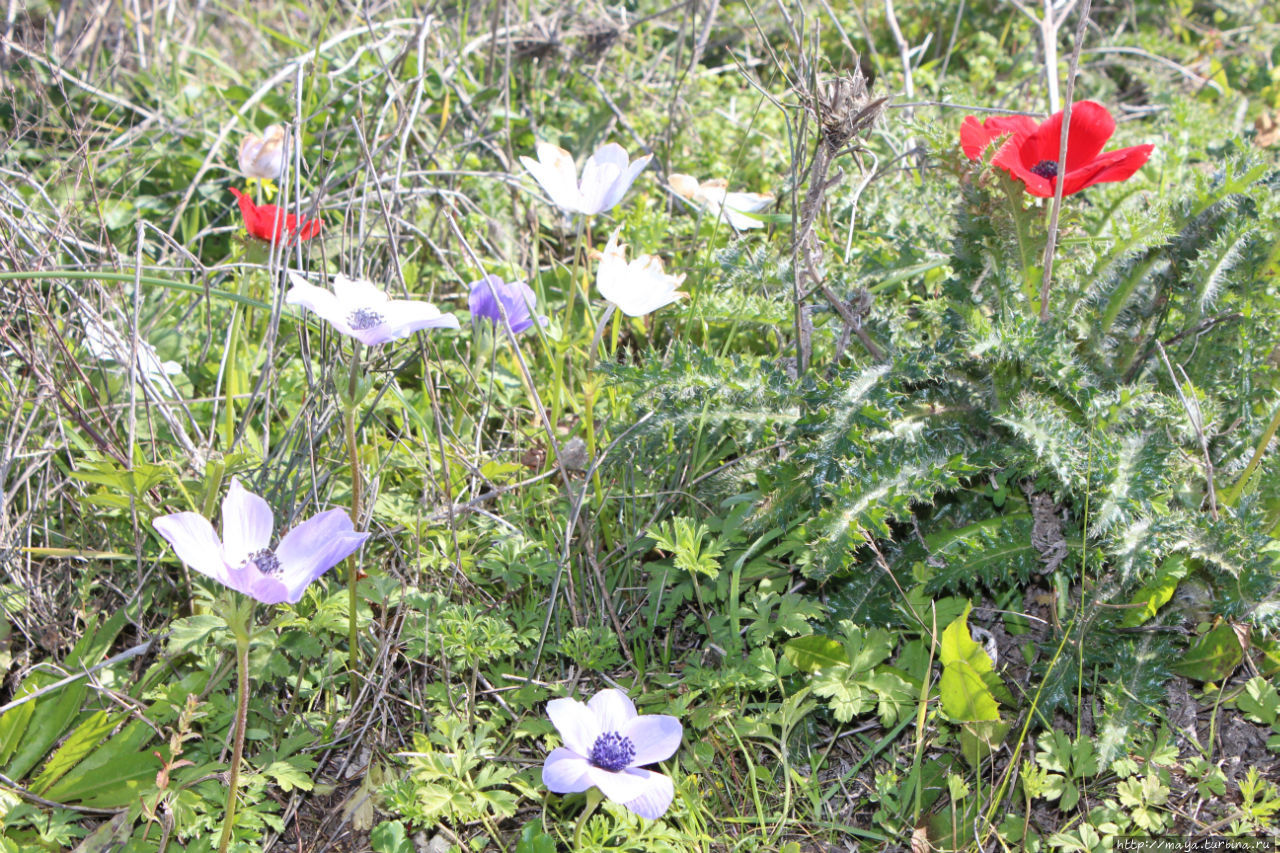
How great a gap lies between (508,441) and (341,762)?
2.81 feet

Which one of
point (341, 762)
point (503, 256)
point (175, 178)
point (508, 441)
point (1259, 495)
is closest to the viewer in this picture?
point (341, 762)

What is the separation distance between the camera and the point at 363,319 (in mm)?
1445

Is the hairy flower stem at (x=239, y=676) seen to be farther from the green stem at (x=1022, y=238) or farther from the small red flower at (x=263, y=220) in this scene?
the green stem at (x=1022, y=238)

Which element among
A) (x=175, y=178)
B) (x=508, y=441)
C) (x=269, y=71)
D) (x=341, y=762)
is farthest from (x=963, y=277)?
(x=269, y=71)

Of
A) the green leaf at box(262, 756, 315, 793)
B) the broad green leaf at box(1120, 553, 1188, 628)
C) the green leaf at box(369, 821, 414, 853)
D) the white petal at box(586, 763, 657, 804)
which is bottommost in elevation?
the green leaf at box(369, 821, 414, 853)

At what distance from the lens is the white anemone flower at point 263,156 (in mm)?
2062

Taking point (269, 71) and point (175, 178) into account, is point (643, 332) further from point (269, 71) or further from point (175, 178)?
point (269, 71)

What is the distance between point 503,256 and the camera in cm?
267

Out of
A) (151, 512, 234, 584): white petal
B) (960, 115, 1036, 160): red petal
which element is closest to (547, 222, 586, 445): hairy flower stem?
(151, 512, 234, 584): white petal

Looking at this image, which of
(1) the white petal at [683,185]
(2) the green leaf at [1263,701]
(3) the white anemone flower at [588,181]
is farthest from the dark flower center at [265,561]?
(2) the green leaf at [1263,701]

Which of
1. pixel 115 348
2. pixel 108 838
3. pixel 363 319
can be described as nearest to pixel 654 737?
pixel 363 319

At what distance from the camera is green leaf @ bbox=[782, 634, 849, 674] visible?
1761mm

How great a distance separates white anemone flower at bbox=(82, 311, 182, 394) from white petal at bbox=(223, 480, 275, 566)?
66 cm

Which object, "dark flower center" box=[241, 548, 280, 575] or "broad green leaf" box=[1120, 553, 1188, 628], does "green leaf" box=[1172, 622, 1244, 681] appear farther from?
"dark flower center" box=[241, 548, 280, 575]
